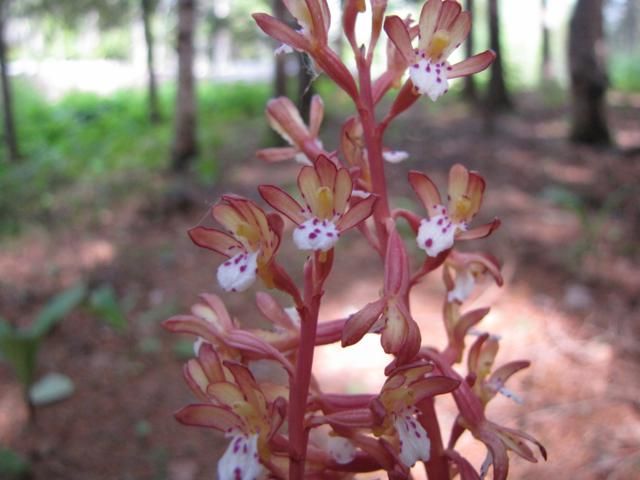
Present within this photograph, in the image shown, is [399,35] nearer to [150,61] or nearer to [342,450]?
[342,450]

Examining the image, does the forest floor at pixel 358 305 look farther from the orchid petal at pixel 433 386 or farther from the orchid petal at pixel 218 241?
the orchid petal at pixel 433 386

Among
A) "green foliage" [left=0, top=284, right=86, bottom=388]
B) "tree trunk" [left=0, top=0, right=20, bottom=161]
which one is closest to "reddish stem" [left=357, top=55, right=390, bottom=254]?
"green foliage" [left=0, top=284, right=86, bottom=388]

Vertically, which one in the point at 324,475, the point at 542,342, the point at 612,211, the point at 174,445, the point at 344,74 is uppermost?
the point at 344,74

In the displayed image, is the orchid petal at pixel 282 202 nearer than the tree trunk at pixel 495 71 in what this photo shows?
Yes

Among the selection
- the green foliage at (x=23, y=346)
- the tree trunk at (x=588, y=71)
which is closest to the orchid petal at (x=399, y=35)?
the green foliage at (x=23, y=346)

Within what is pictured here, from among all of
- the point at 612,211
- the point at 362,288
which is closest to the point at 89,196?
the point at 362,288

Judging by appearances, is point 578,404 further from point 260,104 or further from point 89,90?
point 89,90
